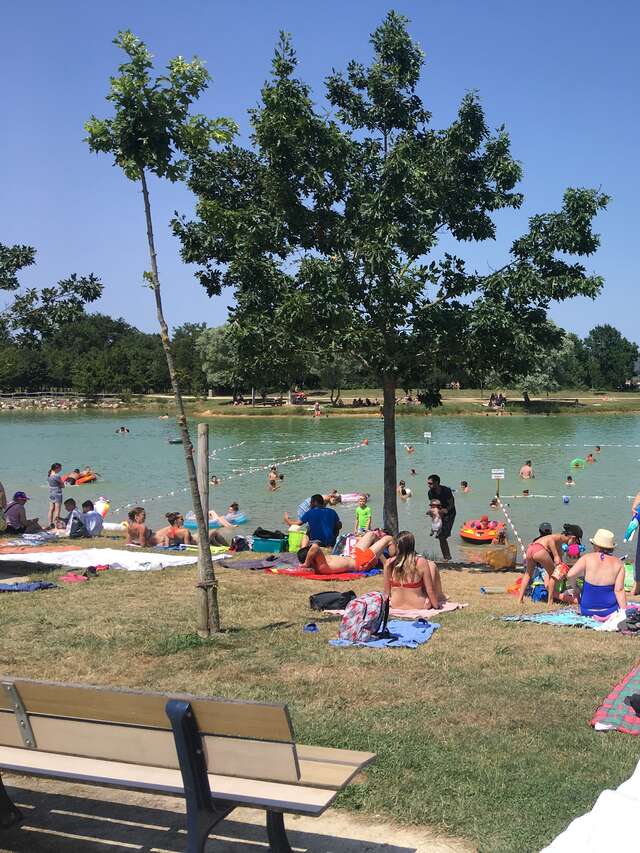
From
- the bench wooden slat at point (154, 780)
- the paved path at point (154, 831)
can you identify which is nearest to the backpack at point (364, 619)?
the paved path at point (154, 831)

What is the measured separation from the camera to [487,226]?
1499 centimetres

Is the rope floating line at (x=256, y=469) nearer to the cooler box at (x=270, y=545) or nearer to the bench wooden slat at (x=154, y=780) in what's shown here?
the cooler box at (x=270, y=545)

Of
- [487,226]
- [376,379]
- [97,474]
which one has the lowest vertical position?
[97,474]

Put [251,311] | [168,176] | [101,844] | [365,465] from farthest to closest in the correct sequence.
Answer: [365,465], [251,311], [168,176], [101,844]

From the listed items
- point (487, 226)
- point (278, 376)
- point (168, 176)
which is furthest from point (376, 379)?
point (168, 176)

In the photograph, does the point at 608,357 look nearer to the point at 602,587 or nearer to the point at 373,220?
the point at 373,220

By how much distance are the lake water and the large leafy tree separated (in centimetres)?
832

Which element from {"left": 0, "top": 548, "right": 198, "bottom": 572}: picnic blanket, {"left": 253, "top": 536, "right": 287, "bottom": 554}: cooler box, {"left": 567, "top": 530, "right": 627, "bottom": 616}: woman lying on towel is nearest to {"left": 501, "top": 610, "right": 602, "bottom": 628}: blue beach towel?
{"left": 567, "top": 530, "right": 627, "bottom": 616}: woman lying on towel

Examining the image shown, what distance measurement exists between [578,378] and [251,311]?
110m

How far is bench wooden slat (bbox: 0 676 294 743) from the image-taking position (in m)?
3.51

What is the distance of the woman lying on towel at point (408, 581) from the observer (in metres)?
9.12

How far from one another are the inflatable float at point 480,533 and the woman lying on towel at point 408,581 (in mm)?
13278

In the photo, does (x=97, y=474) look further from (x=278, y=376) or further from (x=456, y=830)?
(x=456, y=830)

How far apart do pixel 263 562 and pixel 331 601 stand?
446cm
